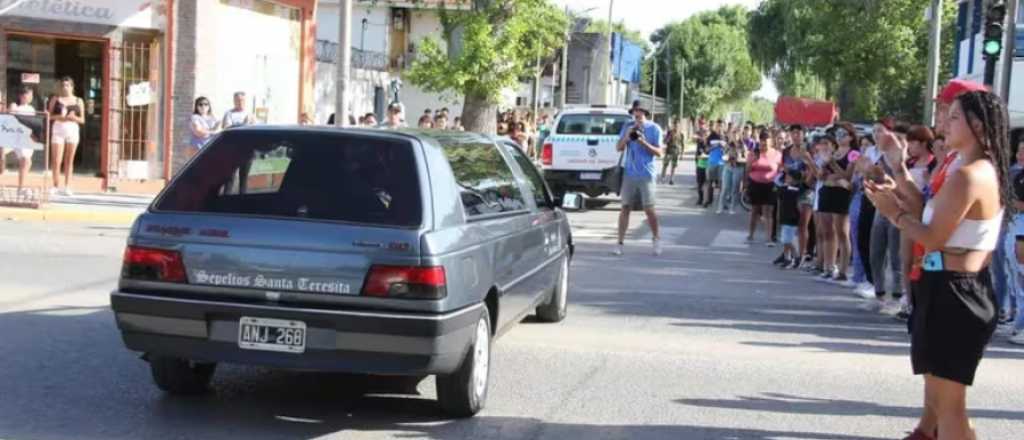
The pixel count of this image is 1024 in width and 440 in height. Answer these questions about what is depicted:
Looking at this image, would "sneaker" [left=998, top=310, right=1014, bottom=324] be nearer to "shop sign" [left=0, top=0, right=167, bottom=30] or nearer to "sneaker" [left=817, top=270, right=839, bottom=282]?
"sneaker" [left=817, top=270, right=839, bottom=282]

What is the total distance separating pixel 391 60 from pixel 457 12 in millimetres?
17869

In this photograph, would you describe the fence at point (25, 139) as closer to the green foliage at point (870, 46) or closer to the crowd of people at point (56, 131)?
the crowd of people at point (56, 131)

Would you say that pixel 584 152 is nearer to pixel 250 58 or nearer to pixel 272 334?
pixel 250 58

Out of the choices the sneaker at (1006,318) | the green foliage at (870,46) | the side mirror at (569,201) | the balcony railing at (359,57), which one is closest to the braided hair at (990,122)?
the side mirror at (569,201)

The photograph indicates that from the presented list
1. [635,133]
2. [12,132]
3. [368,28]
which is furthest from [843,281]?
A: [368,28]

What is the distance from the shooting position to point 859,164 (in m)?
5.25

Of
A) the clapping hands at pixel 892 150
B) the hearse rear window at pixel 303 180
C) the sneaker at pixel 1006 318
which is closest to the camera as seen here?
the clapping hands at pixel 892 150

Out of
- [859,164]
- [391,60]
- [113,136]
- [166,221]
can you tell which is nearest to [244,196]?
[166,221]

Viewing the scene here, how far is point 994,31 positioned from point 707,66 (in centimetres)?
8508

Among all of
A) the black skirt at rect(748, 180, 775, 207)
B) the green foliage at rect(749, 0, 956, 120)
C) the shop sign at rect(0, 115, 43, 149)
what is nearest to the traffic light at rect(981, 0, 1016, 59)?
the black skirt at rect(748, 180, 775, 207)

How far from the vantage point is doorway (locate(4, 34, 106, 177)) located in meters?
20.0

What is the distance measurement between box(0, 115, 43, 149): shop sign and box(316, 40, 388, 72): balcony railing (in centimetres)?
2017

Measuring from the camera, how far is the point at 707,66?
331 ft

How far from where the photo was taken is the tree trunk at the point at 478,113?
87.9 ft
